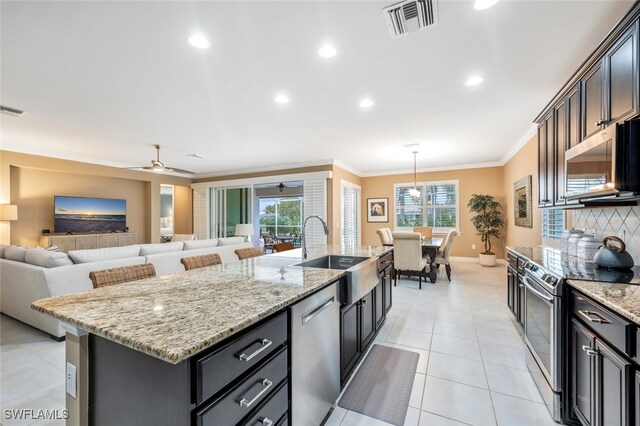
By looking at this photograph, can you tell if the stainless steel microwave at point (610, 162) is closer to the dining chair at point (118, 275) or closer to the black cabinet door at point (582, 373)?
the black cabinet door at point (582, 373)

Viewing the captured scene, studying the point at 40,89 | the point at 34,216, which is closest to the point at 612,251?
the point at 40,89

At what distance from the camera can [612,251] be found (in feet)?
6.00

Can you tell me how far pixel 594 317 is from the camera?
52.4 inches

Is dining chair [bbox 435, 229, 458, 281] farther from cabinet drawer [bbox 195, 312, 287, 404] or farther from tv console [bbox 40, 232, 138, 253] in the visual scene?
tv console [bbox 40, 232, 138, 253]

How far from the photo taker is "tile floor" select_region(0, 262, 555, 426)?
174 centimetres

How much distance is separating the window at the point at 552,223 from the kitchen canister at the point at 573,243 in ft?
3.77

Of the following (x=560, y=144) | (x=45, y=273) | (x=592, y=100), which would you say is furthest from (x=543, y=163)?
(x=45, y=273)

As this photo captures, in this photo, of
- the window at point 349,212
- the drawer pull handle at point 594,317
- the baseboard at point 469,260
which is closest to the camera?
the drawer pull handle at point 594,317

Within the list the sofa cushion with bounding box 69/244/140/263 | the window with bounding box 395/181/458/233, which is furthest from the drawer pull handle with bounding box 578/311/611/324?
the window with bounding box 395/181/458/233

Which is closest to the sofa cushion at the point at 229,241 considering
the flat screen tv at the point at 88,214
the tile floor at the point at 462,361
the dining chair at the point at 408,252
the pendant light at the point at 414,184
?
the dining chair at the point at 408,252

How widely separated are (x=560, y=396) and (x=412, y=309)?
2.00 metres

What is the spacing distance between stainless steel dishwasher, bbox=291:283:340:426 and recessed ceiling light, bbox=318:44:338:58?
6.06ft

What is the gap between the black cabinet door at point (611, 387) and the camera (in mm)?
1112

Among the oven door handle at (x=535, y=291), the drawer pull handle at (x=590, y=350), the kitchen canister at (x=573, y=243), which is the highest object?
the kitchen canister at (x=573, y=243)
